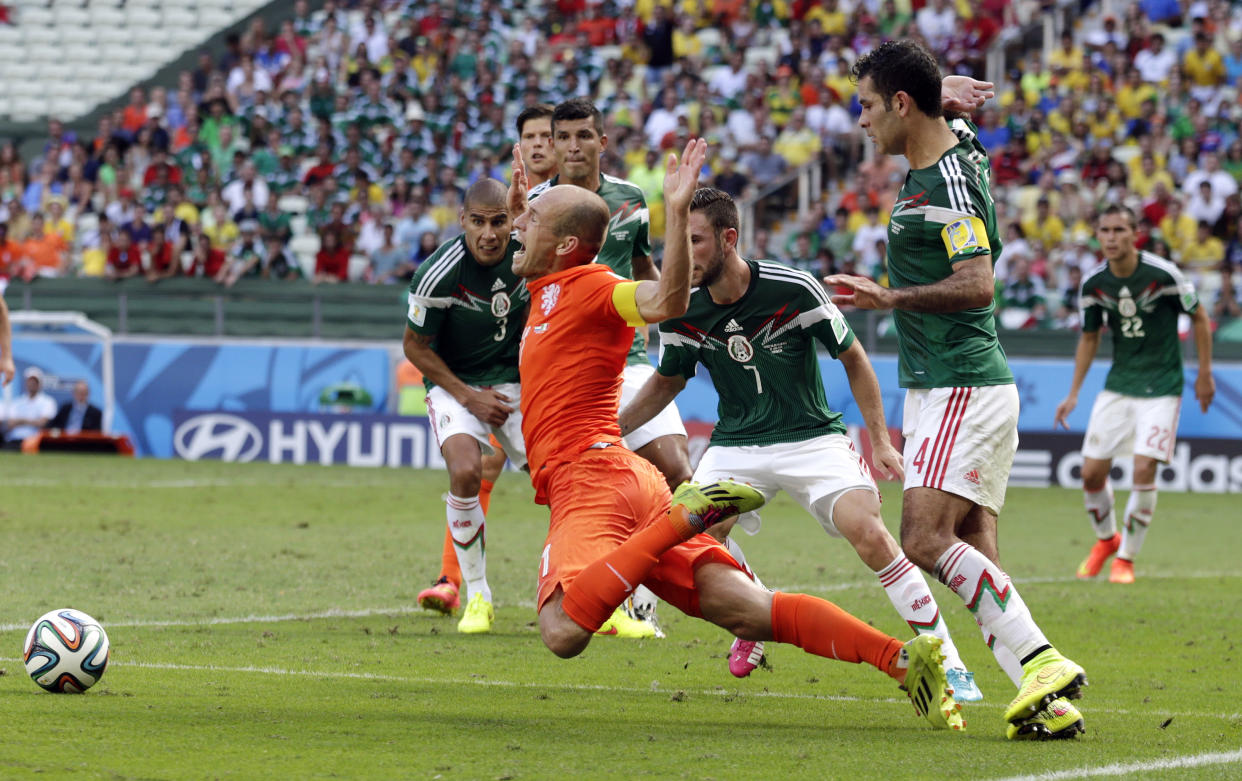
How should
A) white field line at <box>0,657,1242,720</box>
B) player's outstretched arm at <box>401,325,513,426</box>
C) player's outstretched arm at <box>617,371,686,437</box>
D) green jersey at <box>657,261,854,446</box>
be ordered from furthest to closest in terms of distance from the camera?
player's outstretched arm at <box>401,325,513,426</box>
player's outstretched arm at <box>617,371,686,437</box>
green jersey at <box>657,261,854,446</box>
white field line at <box>0,657,1242,720</box>

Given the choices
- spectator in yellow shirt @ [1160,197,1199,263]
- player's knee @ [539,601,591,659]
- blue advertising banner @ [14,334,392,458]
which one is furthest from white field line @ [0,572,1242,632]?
blue advertising banner @ [14,334,392,458]

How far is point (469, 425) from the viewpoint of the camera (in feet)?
28.9

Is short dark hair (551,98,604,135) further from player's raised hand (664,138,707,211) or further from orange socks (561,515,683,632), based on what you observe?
orange socks (561,515,683,632)

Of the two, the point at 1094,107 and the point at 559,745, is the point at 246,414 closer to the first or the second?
the point at 1094,107

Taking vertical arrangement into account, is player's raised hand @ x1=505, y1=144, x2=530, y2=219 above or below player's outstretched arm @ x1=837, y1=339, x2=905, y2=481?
above

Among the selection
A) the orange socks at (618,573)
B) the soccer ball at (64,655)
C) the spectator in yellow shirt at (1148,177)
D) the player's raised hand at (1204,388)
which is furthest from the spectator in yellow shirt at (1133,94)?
the soccer ball at (64,655)

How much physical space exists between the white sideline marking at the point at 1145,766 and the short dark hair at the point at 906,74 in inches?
96.5

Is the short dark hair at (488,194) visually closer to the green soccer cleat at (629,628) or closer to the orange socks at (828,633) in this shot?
the green soccer cleat at (629,628)

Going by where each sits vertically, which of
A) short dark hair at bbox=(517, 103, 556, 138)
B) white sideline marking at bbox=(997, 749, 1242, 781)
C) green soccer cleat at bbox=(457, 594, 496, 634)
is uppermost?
short dark hair at bbox=(517, 103, 556, 138)

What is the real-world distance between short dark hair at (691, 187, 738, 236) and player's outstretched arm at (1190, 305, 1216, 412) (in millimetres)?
6177

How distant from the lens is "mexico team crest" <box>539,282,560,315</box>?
6027 mm

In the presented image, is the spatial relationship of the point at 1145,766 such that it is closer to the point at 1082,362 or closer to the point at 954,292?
the point at 954,292

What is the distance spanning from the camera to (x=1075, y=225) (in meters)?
21.0

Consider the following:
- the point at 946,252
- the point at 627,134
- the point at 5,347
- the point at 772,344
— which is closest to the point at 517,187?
the point at 772,344
